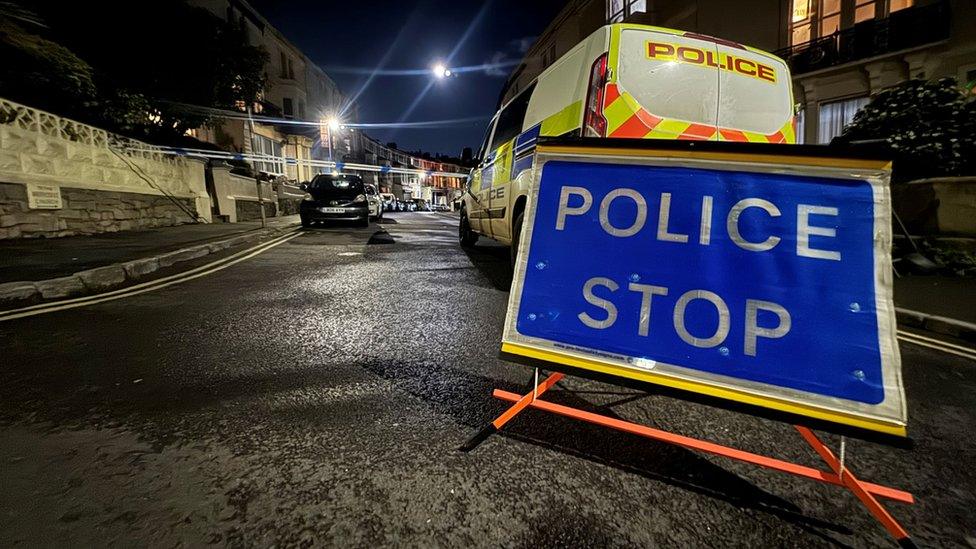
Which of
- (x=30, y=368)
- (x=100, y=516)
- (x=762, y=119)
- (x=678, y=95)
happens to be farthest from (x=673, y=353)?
(x=30, y=368)

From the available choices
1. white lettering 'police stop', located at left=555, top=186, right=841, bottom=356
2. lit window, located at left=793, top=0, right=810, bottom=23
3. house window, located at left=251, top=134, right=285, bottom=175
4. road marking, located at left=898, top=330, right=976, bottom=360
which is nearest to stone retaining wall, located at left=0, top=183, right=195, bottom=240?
white lettering 'police stop', located at left=555, top=186, right=841, bottom=356

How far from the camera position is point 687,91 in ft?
12.0

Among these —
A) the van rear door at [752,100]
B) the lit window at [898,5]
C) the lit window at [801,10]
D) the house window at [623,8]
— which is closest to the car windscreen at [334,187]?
the van rear door at [752,100]

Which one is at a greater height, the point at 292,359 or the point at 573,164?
the point at 573,164

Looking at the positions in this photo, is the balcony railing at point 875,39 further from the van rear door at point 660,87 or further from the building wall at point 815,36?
the van rear door at point 660,87

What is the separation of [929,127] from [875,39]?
7.98 m

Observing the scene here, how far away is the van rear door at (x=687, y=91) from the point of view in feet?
11.6

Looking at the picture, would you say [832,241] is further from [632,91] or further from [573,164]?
[632,91]

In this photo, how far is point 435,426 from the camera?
2.09 meters

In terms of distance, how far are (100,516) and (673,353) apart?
2.24 metres

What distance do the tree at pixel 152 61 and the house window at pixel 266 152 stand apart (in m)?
8.54

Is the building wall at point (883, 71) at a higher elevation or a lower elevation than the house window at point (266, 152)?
lower

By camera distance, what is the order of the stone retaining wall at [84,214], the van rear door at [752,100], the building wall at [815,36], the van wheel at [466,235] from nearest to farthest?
the van rear door at [752,100] < the stone retaining wall at [84,214] < the van wheel at [466,235] < the building wall at [815,36]

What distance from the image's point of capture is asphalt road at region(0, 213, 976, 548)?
1.44 meters
